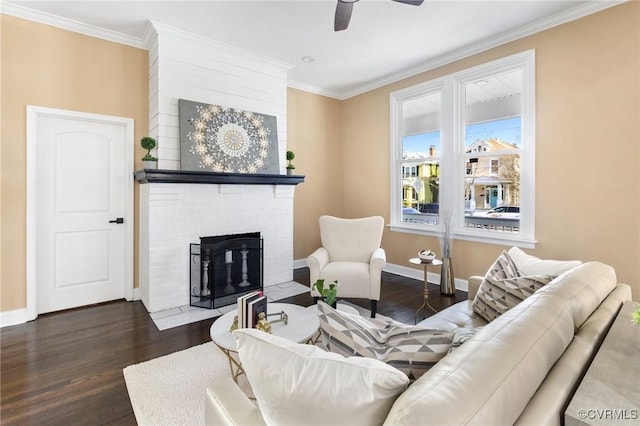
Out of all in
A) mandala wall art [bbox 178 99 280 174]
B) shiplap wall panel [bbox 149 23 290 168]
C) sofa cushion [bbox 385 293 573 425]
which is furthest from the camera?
mandala wall art [bbox 178 99 280 174]

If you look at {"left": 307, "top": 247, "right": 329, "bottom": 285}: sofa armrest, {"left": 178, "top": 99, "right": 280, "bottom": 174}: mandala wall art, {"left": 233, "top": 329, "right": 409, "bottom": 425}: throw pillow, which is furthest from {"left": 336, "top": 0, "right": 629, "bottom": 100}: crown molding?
{"left": 233, "top": 329, "right": 409, "bottom": 425}: throw pillow

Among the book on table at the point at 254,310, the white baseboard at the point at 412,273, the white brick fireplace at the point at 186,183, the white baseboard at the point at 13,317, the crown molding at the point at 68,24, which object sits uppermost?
the crown molding at the point at 68,24

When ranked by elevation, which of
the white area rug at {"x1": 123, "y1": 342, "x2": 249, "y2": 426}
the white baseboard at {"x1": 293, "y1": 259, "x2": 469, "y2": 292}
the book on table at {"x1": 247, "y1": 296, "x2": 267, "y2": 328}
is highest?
the book on table at {"x1": 247, "y1": 296, "x2": 267, "y2": 328}

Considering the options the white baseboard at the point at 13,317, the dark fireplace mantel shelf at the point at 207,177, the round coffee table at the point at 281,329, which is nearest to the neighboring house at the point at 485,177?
the dark fireplace mantel shelf at the point at 207,177

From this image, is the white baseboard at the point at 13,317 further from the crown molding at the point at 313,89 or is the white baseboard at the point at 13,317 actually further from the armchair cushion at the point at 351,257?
the crown molding at the point at 313,89

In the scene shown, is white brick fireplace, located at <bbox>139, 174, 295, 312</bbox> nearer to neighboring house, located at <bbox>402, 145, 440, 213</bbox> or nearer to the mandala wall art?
the mandala wall art

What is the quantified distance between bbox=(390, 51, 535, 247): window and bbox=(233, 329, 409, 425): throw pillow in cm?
343

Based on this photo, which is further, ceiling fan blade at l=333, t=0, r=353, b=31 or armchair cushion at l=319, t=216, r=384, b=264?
armchair cushion at l=319, t=216, r=384, b=264

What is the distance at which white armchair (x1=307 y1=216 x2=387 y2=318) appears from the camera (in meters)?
3.23

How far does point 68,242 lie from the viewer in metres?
3.35

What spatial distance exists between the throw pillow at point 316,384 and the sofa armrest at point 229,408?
18 cm

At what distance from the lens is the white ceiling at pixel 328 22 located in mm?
2973

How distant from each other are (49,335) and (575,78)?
17.7ft

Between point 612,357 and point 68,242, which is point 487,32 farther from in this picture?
point 68,242
